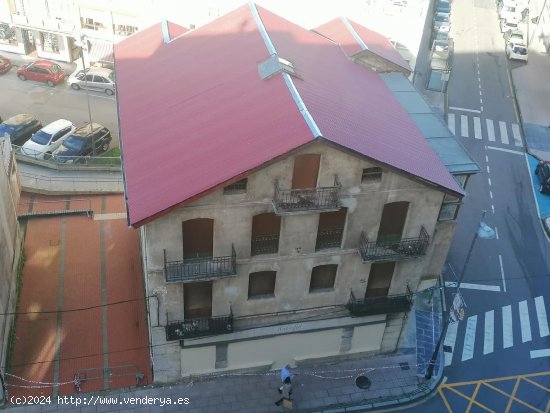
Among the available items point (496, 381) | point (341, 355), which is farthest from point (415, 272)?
point (496, 381)

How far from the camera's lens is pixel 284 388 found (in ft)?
94.8

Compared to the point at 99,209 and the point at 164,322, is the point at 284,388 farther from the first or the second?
the point at 99,209

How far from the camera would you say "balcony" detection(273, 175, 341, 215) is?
24375 mm

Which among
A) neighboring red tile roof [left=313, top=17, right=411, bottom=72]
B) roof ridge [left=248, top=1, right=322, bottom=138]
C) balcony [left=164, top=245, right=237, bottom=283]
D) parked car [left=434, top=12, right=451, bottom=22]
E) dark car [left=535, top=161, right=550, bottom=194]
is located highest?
roof ridge [left=248, top=1, right=322, bottom=138]

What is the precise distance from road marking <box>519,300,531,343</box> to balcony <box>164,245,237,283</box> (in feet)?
66.0

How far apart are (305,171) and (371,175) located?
319 centimetres

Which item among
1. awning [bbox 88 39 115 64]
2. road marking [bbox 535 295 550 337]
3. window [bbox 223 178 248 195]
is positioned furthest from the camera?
awning [bbox 88 39 115 64]

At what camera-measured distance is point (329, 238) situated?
27250 millimetres

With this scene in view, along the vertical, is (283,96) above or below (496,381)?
above

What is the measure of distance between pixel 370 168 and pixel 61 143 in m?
29.7

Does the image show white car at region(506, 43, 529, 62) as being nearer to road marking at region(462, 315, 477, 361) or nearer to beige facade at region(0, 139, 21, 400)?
road marking at region(462, 315, 477, 361)

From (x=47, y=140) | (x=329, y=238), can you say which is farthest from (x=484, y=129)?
(x=47, y=140)

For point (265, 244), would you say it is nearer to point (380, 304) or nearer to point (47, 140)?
point (380, 304)

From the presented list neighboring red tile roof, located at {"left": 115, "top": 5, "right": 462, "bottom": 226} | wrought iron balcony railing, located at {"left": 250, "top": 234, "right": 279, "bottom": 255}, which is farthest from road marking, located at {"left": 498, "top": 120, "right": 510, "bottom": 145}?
wrought iron balcony railing, located at {"left": 250, "top": 234, "right": 279, "bottom": 255}
